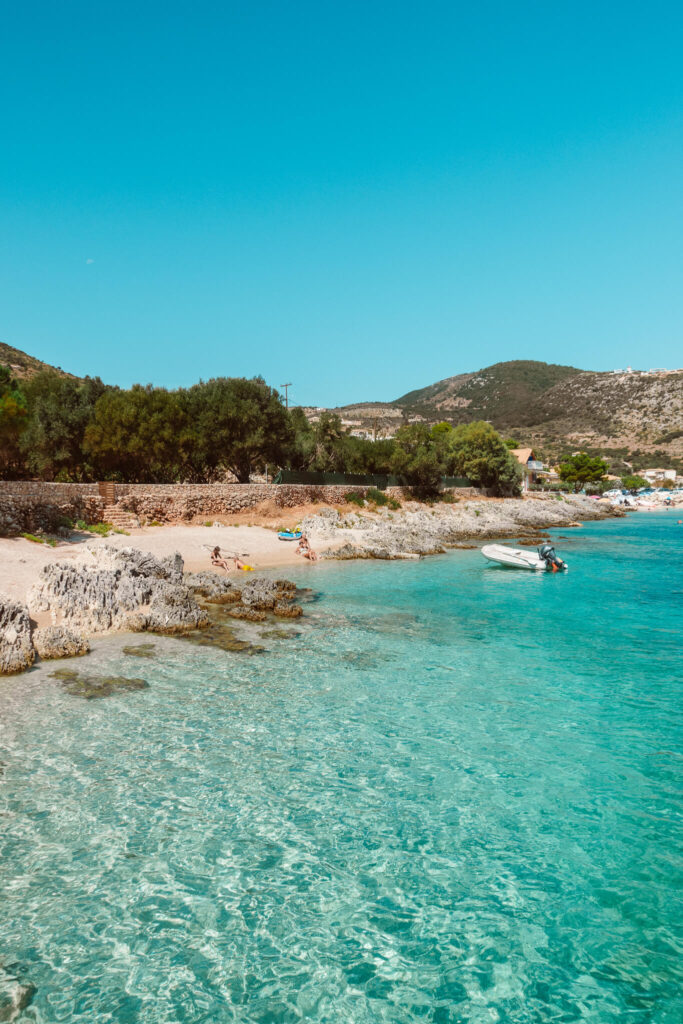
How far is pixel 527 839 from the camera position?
23.6 ft

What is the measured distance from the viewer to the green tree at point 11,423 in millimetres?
29859

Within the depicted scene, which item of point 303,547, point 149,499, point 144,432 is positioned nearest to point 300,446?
point 144,432

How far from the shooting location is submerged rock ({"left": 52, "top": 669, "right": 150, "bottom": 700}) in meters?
11.6

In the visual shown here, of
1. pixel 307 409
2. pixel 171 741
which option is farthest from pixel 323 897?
pixel 307 409

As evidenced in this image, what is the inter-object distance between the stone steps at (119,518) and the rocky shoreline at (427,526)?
11267 millimetres

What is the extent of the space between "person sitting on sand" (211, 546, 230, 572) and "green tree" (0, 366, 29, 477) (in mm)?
12322

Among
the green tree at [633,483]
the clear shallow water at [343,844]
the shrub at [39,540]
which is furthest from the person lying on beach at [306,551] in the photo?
the green tree at [633,483]

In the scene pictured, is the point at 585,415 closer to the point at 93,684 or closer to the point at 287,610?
the point at 287,610

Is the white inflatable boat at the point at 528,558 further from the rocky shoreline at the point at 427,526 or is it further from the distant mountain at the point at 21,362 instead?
the distant mountain at the point at 21,362

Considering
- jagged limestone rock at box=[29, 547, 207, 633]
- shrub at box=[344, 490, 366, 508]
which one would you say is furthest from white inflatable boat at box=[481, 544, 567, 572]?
shrub at box=[344, 490, 366, 508]

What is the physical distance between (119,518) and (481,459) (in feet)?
174

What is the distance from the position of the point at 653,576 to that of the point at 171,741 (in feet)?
97.0

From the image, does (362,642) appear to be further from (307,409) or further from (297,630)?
(307,409)

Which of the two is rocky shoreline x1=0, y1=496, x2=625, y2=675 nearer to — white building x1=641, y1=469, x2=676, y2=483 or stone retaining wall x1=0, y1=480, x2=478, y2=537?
stone retaining wall x1=0, y1=480, x2=478, y2=537
